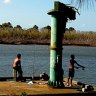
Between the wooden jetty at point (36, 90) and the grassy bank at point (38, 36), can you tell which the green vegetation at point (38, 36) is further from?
the wooden jetty at point (36, 90)

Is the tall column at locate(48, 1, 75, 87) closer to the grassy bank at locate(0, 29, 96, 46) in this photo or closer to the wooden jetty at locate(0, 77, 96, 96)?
the wooden jetty at locate(0, 77, 96, 96)

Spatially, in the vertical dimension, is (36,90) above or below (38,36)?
below

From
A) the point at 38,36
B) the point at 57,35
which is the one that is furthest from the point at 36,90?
the point at 38,36

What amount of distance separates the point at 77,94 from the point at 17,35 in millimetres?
53447

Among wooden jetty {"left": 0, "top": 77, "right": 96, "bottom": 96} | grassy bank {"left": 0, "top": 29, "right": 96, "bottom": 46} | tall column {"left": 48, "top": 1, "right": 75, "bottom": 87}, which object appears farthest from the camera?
grassy bank {"left": 0, "top": 29, "right": 96, "bottom": 46}

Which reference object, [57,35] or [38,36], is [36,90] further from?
[38,36]

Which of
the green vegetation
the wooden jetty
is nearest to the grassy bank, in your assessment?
the green vegetation

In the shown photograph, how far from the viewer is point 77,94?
15422 mm

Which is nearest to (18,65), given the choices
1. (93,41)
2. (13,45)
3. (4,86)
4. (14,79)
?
(14,79)

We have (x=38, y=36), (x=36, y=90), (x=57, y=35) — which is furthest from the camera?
(x=38, y=36)

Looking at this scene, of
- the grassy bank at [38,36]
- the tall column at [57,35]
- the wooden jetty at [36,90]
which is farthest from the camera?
the grassy bank at [38,36]

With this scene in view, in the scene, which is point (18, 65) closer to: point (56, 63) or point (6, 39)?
point (56, 63)

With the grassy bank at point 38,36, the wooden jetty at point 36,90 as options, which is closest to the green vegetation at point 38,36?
the grassy bank at point 38,36

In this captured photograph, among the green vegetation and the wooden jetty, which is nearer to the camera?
the wooden jetty
